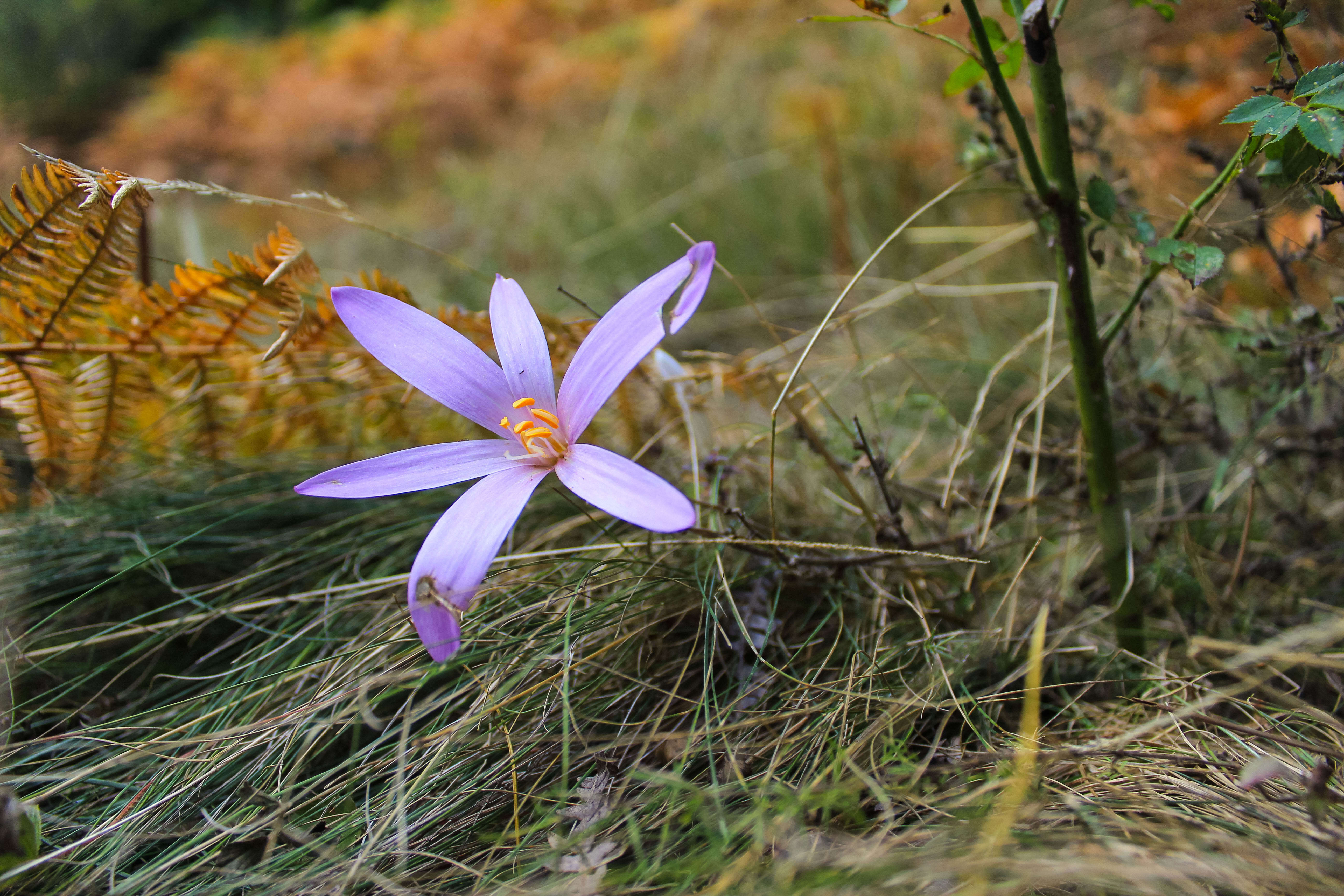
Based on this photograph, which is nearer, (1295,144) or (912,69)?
(1295,144)

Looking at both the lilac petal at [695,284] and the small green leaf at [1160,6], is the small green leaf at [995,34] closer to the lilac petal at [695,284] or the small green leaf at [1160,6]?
the small green leaf at [1160,6]

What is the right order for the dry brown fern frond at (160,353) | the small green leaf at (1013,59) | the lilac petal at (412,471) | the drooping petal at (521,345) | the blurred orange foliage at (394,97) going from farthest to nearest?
the blurred orange foliage at (394,97) → the dry brown fern frond at (160,353) → the small green leaf at (1013,59) → the drooping petal at (521,345) → the lilac petal at (412,471)

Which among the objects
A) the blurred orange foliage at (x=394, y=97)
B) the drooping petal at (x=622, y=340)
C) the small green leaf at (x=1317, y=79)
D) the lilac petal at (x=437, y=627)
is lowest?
the lilac petal at (x=437, y=627)

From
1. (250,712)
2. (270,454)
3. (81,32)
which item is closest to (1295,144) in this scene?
(250,712)

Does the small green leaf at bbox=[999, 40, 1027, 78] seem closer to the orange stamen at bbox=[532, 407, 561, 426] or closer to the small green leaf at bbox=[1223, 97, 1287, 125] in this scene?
the small green leaf at bbox=[1223, 97, 1287, 125]

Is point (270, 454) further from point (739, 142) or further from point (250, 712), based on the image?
point (739, 142)

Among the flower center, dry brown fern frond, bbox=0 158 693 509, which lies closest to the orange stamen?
the flower center

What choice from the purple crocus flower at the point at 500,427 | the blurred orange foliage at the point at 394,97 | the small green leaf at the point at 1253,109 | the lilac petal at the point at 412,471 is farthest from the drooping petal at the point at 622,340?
the blurred orange foliage at the point at 394,97
